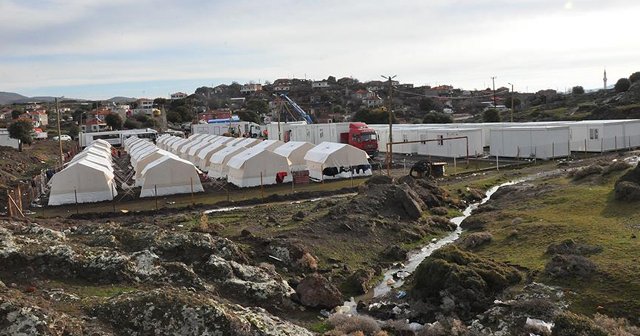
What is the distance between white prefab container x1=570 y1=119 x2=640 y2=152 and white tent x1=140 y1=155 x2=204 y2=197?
117 feet

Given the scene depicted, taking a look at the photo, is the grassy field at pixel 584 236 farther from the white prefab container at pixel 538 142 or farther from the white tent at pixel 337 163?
the white prefab container at pixel 538 142

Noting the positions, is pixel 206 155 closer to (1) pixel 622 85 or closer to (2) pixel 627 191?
(2) pixel 627 191

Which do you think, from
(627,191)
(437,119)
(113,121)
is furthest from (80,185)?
(113,121)

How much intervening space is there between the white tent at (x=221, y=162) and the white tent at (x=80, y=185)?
1019 centimetres

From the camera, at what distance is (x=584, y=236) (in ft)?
65.2

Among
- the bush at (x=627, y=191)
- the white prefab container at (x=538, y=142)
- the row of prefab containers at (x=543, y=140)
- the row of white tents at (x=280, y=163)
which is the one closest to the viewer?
the bush at (x=627, y=191)

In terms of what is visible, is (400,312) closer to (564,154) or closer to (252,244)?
(252,244)

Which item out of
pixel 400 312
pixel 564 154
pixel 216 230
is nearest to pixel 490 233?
pixel 400 312

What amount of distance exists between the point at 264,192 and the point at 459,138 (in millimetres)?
23047

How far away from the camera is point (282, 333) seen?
492 inches

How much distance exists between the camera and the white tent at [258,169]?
39.6 metres

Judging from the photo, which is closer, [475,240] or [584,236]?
[584,236]

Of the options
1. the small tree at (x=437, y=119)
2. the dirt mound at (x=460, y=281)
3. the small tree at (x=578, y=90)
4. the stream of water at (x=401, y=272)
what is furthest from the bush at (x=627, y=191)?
the small tree at (x=578, y=90)

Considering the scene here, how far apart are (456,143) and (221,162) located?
2298 cm
